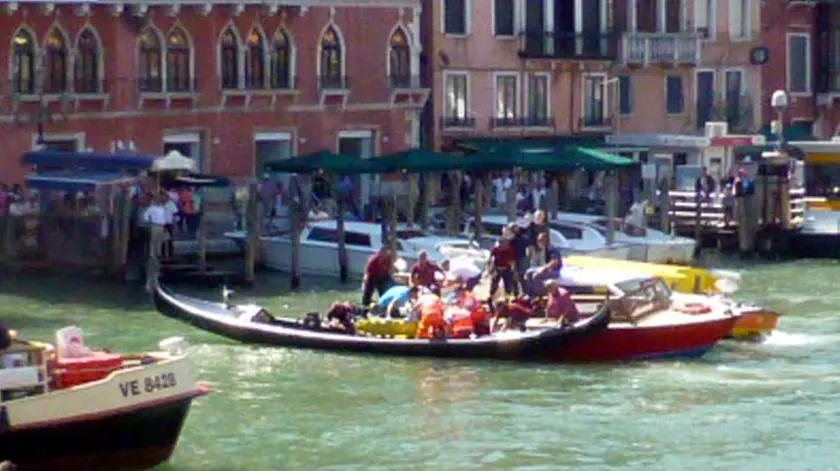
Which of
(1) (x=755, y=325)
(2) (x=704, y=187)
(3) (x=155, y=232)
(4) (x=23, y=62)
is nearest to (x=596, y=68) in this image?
(2) (x=704, y=187)

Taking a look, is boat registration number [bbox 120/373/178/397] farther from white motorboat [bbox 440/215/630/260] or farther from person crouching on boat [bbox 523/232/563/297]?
white motorboat [bbox 440/215/630/260]

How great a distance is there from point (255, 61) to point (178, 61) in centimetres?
161

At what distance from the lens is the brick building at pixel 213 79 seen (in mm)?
33969

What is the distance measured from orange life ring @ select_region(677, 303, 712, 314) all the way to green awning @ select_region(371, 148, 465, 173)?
34.5 ft

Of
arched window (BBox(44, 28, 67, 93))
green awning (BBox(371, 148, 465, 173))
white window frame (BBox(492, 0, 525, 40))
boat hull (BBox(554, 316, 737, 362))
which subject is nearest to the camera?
boat hull (BBox(554, 316, 737, 362))

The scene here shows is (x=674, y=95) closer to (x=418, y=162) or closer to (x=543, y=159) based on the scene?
(x=543, y=159)

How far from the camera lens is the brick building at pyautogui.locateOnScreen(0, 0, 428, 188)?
34.0 m

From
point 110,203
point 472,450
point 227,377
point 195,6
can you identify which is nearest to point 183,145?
point 195,6

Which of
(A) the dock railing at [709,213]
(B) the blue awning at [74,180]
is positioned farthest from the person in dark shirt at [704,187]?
(B) the blue awning at [74,180]

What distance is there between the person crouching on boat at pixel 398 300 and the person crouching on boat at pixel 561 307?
1355 mm

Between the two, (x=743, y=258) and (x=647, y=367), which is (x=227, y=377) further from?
(x=743, y=258)

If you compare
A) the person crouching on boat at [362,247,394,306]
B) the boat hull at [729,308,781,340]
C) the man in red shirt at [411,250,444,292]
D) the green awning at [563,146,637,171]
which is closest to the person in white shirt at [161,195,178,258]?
the person crouching on boat at [362,247,394,306]

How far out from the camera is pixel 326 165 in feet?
114

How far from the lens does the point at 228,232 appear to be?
34.8 metres
